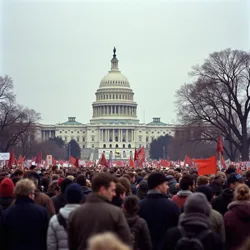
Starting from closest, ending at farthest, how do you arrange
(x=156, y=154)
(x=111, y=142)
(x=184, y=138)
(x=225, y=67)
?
(x=225, y=67) < (x=184, y=138) < (x=156, y=154) < (x=111, y=142)

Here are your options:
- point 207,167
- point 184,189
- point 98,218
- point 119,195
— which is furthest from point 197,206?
point 207,167

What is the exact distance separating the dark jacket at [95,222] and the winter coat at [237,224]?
1760mm

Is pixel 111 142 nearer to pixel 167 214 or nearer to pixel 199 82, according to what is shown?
pixel 199 82

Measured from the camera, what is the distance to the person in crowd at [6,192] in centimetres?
1195

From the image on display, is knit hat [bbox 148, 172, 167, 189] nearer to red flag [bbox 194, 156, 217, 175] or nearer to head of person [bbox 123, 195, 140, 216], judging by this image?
head of person [bbox 123, 195, 140, 216]

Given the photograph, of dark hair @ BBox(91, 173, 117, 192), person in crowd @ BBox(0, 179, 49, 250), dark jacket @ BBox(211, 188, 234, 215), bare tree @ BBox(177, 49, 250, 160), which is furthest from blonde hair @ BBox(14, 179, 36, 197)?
bare tree @ BBox(177, 49, 250, 160)

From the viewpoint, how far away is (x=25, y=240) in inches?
377

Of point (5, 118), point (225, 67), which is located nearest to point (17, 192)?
point (225, 67)

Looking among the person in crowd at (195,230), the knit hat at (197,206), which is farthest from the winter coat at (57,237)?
the knit hat at (197,206)

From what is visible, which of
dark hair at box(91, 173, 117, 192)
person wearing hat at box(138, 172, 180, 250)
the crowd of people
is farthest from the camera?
person wearing hat at box(138, 172, 180, 250)

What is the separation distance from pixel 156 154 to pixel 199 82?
118289mm

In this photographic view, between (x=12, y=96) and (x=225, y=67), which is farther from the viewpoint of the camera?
(x=12, y=96)

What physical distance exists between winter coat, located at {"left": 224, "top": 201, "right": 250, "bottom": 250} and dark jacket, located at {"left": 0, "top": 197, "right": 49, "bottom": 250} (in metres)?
2.02

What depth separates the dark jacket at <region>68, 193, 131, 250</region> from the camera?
8273 mm
